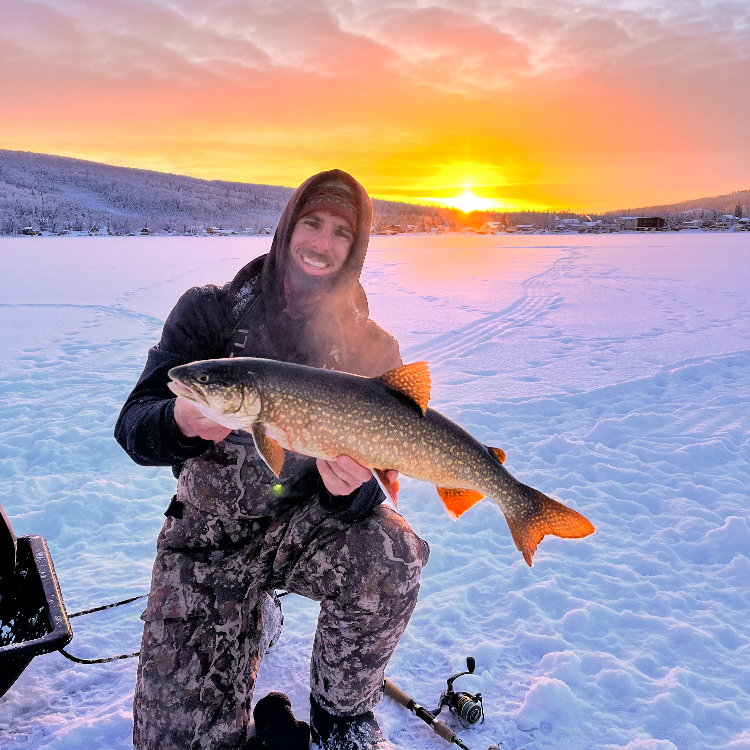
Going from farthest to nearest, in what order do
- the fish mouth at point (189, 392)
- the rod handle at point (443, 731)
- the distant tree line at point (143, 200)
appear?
the distant tree line at point (143, 200) → the rod handle at point (443, 731) → the fish mouth at point (189, 392)

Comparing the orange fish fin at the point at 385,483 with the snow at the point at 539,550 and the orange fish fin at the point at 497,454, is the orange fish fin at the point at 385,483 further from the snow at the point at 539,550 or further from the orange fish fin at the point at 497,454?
the snow at the point at 539,550

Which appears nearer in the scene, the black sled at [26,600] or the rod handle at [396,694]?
the black sled at [26,600]

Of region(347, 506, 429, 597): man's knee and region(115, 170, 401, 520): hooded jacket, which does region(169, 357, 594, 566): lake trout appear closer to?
region(347, 506, 429, 597): man's knee

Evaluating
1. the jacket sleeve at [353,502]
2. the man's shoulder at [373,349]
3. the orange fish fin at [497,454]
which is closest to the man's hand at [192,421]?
the jacket sleeve at [353,502]

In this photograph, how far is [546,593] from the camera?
11.5 ft

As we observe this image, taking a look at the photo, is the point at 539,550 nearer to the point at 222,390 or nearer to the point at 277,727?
the point at 277,727

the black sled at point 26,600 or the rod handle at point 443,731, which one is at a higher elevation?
the black sled at point 26,600

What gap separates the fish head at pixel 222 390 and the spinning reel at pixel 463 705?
1.69 meters

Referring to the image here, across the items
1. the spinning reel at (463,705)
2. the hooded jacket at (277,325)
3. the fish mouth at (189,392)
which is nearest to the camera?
the fish mouth at (189,392)

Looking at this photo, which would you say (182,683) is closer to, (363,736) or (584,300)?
(363,736)

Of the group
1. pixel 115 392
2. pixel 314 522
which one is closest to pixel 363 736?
pixel 314 522

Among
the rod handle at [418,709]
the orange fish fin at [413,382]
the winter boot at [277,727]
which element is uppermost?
the orange fish fin at [413,382]

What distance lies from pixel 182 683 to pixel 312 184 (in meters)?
2.70

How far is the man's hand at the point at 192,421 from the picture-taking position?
7.95 feet
